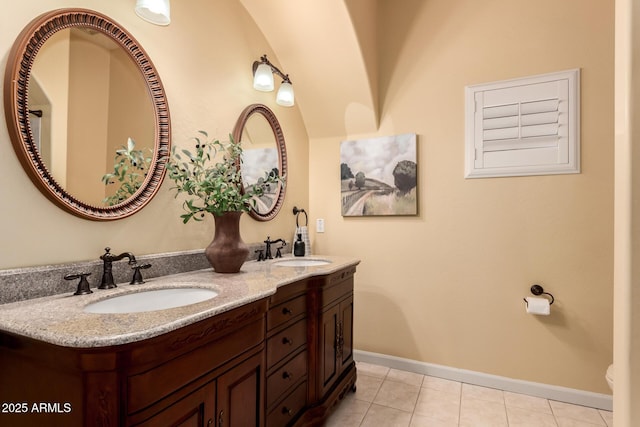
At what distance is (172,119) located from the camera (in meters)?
1.68

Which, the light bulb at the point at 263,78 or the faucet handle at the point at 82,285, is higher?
the light bulb at the point at 263,78

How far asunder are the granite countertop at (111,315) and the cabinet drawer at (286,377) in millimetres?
430

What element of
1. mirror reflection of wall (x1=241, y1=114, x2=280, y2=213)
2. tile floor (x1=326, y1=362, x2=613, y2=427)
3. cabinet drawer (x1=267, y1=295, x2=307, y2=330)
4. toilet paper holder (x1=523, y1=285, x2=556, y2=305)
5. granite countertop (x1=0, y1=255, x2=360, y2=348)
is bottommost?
tile floor (x1=326, y1=362, x2=613, y2=427)

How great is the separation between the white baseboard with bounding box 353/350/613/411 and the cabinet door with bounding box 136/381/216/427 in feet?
6.30

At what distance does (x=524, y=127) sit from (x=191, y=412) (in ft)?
8.12

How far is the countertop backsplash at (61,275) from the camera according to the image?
105 centimetres

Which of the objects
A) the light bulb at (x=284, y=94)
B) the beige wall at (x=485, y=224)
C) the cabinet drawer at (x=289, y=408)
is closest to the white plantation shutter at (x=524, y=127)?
the beige wall at (x=485, y=224)

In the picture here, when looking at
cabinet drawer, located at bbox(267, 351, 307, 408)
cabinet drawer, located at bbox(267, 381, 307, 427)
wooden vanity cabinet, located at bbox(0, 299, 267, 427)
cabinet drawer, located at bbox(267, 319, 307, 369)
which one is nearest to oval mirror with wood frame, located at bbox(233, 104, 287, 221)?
cabinet drawer, located at bbox(267, 319, 307, 369)

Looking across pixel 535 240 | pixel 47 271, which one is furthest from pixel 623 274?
pixel 47 271

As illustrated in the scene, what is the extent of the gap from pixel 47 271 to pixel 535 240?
8.70 feet

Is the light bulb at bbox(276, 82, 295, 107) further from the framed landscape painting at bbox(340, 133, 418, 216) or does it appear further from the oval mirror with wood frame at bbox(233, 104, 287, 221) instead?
the framed landscape painting at bbox(340, 133, 418, 216)

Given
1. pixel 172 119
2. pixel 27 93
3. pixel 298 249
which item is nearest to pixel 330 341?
pixel 298 249

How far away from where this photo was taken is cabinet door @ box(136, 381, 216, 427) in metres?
0.89

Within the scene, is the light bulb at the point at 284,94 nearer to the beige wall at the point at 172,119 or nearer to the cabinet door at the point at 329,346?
the beige wall at the point at 172,119
